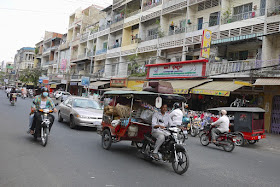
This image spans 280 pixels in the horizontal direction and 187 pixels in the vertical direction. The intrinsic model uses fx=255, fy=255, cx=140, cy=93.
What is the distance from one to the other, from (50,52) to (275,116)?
55.3 meters

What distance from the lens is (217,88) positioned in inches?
659

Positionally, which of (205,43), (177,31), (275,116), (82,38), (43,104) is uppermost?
(82,38)

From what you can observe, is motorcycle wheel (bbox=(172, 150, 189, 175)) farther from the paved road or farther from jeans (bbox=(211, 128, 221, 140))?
jeans (bbox=(211, 128, 221, 140))

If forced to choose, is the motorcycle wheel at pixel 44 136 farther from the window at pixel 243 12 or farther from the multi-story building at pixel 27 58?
the multi-story building at pixel 27 58

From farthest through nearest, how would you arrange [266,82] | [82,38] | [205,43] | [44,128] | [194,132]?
[82,38] < [205,43] < [266,82] < [194,132] < [44,128]

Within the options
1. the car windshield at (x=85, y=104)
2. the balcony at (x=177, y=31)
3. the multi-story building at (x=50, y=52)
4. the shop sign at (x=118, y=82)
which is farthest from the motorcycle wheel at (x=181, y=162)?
the multi-story building at (x=50, y=52)

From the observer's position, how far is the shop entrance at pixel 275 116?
655 inches

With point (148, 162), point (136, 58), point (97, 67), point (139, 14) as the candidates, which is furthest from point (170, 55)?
point (148, 162)

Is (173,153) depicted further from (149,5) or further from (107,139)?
(149,5)

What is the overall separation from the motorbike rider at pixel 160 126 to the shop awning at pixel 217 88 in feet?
32.8

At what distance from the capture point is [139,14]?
30.5 meters

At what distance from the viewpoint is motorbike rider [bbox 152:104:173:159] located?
20.3 ft

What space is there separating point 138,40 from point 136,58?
2.10 metres

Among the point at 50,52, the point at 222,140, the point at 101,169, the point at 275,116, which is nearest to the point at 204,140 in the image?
the point at 222,140
